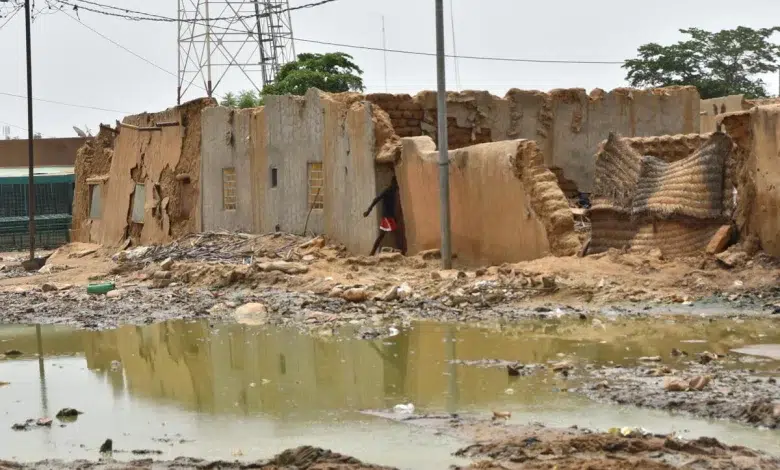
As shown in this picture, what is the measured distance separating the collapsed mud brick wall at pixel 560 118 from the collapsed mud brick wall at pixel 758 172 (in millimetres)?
5572

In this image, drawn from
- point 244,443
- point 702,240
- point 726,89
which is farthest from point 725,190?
point 726,89

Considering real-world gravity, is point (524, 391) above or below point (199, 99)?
A: below

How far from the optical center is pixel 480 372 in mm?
10227

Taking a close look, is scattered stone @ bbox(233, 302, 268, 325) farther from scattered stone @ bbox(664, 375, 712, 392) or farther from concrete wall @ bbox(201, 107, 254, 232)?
concrete wall @ bbox(201, 107, 254, 232)

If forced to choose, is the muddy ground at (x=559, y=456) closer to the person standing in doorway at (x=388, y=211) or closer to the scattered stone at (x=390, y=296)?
the scattered stone at (x=390, y=296)

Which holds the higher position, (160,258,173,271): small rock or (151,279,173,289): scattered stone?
(160,258,173,271): small rock

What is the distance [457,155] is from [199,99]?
29.8 ft

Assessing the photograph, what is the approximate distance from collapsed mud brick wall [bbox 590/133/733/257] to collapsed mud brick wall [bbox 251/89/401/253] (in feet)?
11.8

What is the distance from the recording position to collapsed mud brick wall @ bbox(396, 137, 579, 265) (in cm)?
1551

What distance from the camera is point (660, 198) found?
15164 millimetres

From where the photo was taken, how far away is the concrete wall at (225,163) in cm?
2309

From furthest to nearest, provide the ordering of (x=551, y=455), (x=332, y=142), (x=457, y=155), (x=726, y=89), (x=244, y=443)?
(x=726, y=89), (x=332, y=142), (x=457, y=155), (x=244, y=443), (x=551, y=455)

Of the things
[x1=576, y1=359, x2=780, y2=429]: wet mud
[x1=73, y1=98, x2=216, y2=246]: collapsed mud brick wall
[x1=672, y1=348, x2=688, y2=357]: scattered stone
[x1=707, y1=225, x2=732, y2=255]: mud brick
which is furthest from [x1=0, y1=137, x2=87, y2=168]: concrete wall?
[x1=576, y1=359, x2=780, y2=429]: wet mud

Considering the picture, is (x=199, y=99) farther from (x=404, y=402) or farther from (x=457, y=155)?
(x=404, y=402)
